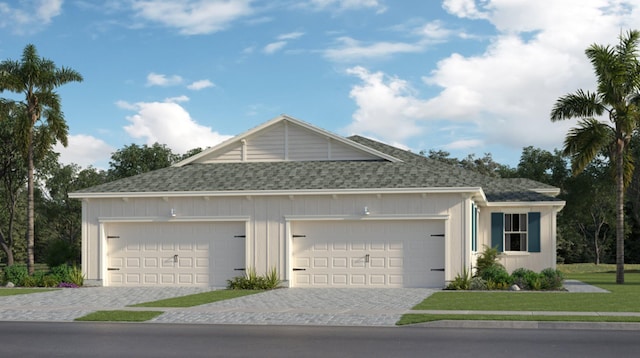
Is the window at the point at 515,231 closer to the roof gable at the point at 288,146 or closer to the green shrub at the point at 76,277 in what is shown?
the roof gable at the point at 288,146

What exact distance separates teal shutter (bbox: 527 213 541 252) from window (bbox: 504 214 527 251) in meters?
0.36

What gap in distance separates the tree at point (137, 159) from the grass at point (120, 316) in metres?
38.2

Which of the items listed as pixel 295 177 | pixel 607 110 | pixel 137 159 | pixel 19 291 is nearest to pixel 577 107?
pixel 607 110

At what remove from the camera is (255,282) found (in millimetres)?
27578

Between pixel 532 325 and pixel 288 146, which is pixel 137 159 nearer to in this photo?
pixel 288 146

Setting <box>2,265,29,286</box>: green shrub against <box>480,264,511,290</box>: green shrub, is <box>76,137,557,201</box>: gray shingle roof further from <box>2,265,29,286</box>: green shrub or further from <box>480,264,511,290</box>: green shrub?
<box>2,265,29,286</box>: green shrub

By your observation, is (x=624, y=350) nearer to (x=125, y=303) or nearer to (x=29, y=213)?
(x=125, y=303)

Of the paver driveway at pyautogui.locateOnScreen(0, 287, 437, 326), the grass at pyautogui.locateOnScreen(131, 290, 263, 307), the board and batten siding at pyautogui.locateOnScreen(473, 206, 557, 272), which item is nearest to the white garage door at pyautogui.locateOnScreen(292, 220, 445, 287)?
the paver driveway at pyautogui.locateOnScreen(0, 287, 437, 326)

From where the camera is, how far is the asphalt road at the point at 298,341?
13.0m

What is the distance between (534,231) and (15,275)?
65.1ft

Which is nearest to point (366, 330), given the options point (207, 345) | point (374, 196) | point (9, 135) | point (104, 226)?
point (207, 345)

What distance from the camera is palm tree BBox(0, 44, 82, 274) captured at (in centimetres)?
3409

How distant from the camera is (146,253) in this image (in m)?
29.5

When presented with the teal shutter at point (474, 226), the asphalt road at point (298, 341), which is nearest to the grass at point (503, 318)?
the asphalt road at point (298, 341)
